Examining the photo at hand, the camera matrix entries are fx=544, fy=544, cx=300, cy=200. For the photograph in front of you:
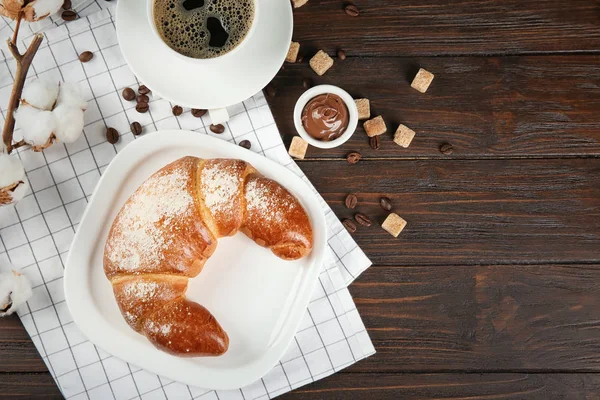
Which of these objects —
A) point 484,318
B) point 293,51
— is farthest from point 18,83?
point 484,318

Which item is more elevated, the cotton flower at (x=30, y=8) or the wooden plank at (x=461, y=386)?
the cotton flower at (x=30, y=8)

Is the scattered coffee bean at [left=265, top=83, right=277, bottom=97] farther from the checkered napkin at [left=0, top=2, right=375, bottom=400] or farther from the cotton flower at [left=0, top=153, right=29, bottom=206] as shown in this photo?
the cotton flower at [left=0, top=153, right=29, bottom=206]

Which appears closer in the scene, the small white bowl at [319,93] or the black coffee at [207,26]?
the black coffee at [207,26]

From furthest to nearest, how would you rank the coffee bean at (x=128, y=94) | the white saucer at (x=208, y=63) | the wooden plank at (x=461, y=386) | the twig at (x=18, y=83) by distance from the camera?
the wooden plank at (x=461, y=386)
the coffee bean at (x=128, y=94)
the twig at (x=18, y=83)
the white saucer at (x=208, y=63)

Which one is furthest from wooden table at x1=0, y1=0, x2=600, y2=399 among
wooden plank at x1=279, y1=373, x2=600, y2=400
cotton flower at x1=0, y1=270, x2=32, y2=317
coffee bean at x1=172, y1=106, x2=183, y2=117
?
cotton flower at x1=0, y1=270, x2=32, y2=317

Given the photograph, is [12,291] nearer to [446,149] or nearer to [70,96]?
[70,96]

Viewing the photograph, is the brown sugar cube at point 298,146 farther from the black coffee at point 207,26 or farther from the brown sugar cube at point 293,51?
the black coffee at point 207,26

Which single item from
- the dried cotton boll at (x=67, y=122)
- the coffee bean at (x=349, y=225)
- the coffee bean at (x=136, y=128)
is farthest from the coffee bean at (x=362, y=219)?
the dried cotton boll at (x=67, y=122)

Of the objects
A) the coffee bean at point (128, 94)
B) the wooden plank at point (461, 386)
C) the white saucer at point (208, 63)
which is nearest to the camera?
the white saucer at point (208, 63)
